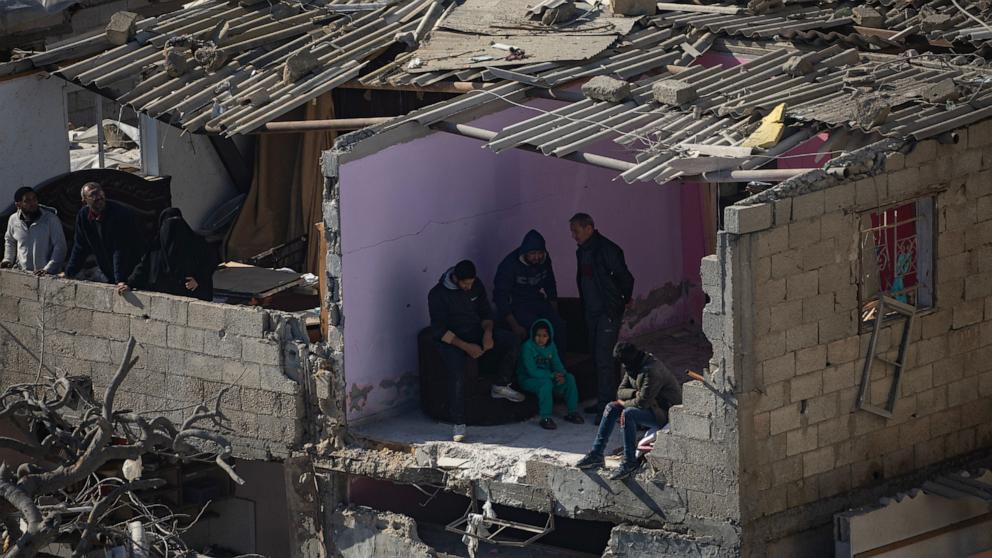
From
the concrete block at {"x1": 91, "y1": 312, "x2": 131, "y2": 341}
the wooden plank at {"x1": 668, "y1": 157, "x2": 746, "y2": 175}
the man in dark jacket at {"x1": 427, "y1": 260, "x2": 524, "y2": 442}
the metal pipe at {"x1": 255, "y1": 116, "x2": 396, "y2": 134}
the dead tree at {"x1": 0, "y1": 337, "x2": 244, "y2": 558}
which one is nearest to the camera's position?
the dead tree at {"x1": 0, "y1": 337, "x2": 244, "y2": 558}

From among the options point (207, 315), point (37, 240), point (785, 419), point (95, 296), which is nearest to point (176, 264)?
point (95, 296)

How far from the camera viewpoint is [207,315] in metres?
19.8

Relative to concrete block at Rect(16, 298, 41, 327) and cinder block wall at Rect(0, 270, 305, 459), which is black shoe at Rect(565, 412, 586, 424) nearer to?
cinder block wall at Rect(0, 270, 305, 459)

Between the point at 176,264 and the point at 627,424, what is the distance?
4499 mm

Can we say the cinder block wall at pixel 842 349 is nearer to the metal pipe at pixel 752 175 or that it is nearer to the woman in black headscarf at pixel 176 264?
the metal pipe at pixel 752 175

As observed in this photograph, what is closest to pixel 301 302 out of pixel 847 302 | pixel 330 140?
pixel 330 140

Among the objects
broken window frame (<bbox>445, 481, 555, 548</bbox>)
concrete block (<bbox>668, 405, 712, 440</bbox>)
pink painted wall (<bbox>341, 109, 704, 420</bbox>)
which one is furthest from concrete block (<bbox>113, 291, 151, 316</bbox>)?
concrete block (<bbox>668, 405, 712, 440</bbox>)

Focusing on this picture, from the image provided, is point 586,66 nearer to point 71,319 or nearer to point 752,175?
point 752,175

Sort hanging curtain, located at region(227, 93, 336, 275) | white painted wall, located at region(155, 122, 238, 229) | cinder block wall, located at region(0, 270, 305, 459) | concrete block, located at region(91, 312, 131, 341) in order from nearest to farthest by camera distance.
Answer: cinder block wall, located at region(0, 270, 305, 459), concrete block, located at region(91, 312, 131, 341), hanging curtain, located at region(227, 93, 336, 275), white painted wall, located at region(155, 122, 238, 229)

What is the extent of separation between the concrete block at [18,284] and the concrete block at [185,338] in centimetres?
153

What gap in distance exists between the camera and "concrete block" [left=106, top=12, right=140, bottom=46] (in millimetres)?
22922

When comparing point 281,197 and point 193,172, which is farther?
point 281,197

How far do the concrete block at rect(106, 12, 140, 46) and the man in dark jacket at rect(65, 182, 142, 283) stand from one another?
8.83 feet

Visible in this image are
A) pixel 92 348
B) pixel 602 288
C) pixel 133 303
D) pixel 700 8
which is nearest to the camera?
pixel 602 288
